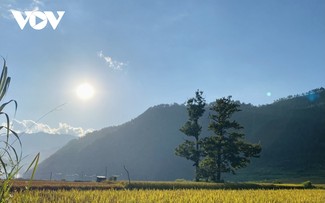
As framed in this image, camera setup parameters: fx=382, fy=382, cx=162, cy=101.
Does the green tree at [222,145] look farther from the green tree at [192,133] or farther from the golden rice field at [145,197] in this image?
the golden rice field at [145,197]

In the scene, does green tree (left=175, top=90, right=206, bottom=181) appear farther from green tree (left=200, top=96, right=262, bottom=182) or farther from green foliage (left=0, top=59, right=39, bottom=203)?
green foliage (left=0, top=59, right=39, bottom=203)

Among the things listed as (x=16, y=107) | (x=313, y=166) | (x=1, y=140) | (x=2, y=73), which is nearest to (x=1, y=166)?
(x=1, y=140)

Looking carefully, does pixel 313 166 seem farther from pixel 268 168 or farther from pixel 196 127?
pixel 196 127

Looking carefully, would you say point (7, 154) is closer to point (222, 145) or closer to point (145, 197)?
point (145, 197)

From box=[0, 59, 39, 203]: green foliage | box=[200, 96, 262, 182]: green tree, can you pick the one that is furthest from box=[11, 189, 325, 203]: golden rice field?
box=[200, 96, 262, 182]: green tree

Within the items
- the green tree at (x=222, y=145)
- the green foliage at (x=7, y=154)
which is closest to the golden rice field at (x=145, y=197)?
the green foliage at (x=7, y=154)

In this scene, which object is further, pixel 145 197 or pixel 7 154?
pixel 145 197

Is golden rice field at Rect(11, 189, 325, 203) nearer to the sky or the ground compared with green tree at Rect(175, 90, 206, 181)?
nearer to the ground

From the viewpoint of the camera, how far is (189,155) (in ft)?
208

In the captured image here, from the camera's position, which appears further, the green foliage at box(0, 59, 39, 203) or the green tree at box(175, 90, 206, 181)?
the green tree at box(175, 90, 206, 181)

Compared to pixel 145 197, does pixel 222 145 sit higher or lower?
higher

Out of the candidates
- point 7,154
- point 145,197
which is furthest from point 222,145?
point 7,154

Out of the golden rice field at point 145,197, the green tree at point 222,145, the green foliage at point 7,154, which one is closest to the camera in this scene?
the green foliage at point 7,154

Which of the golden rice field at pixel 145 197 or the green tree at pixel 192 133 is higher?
the green tree at pixel 192 133
